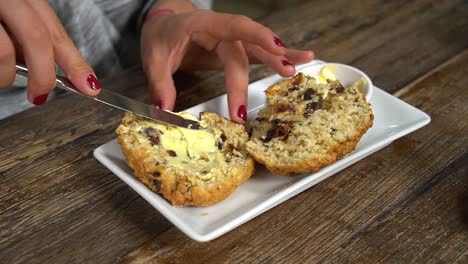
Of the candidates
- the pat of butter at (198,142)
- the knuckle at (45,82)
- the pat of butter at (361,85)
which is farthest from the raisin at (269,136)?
the knuckle at (45,82)

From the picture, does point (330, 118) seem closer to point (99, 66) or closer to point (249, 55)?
point (249, 55)

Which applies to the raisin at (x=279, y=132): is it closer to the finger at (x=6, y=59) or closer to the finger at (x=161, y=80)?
the finger at (x=161, y=80)

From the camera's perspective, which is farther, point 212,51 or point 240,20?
point 212,51

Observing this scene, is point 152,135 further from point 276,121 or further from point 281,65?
point 281,65

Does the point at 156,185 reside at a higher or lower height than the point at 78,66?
lower

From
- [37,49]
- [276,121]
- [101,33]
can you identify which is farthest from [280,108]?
[101,33]

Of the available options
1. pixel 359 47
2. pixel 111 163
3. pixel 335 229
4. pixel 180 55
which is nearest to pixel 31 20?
pixel 111 163
